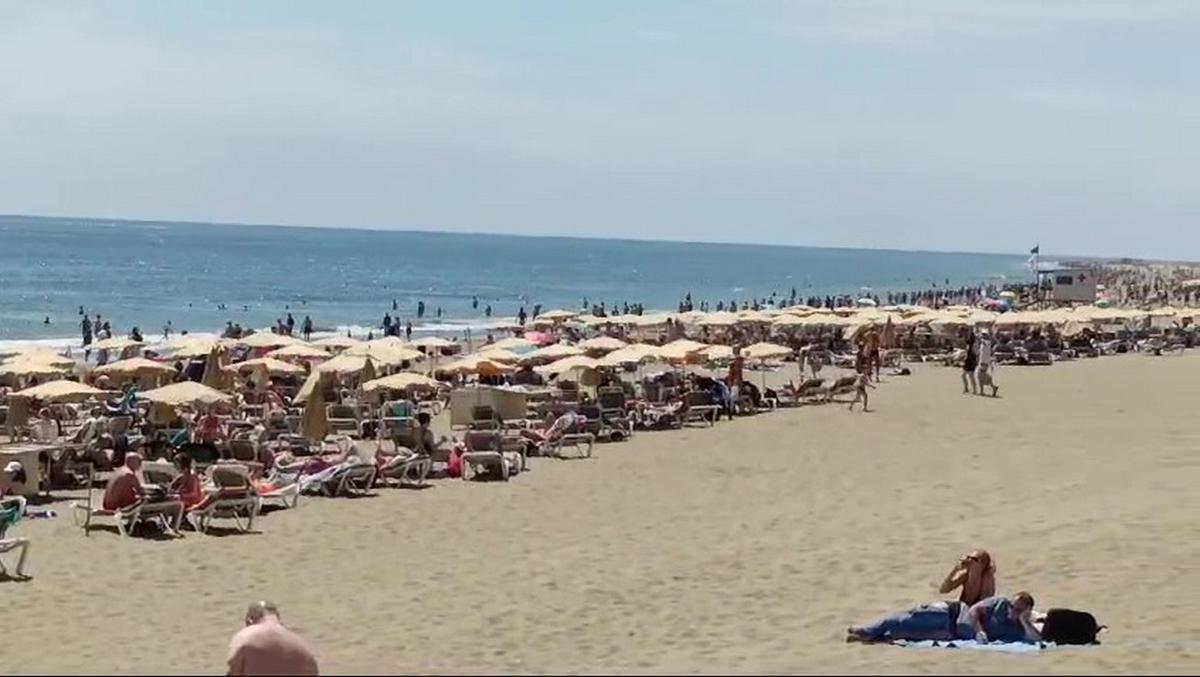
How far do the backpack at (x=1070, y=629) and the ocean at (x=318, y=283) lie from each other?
145 ft

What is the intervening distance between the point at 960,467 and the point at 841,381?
729 centimetres

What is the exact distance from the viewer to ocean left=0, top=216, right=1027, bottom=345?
2552 inches

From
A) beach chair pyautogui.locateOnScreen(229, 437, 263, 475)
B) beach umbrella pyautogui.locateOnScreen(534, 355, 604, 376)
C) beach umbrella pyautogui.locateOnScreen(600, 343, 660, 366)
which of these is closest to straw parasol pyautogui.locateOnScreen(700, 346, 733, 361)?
beach umbrella pyautogui.locateOnScreen(600, 343, 660, 366)

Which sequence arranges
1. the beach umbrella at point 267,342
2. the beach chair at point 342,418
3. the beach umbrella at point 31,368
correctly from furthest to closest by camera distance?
1. the beach umbrella at point 267,342
2. the beach umbrella at point 31,368
3. the beach chair at point 342,418

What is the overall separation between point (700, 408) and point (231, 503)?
31.3 feet

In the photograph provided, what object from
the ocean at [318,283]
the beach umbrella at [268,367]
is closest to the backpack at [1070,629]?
the beach umbrella at [268,367]

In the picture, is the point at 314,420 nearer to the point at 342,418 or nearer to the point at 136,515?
the point at 342,418

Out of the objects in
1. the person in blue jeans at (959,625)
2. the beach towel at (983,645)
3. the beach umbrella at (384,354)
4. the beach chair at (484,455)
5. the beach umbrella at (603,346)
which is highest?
the beach umbrella at (603,346)

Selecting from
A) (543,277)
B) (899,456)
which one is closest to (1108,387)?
(899,456)

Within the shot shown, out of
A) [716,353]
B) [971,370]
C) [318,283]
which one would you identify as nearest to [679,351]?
[716,353]

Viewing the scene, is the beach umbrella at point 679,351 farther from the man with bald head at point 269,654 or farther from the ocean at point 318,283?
the ocean at point 318,283

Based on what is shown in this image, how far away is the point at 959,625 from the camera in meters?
8.45

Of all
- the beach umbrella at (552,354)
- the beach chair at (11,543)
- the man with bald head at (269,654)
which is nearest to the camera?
the man with bald head at (269,654)

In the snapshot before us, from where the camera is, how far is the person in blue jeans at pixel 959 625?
837 centimetres
